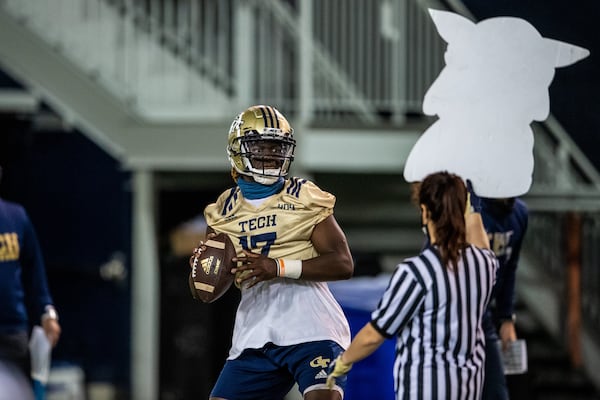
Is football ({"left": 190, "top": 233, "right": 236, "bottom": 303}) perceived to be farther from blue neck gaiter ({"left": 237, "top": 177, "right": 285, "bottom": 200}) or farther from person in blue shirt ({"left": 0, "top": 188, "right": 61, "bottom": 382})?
person in blue shirt ({"left": 0, "top": 188, "right": 61, "bottom": 382})

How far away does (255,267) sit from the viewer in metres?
5.04

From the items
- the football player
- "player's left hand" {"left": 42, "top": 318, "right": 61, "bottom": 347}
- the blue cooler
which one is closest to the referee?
the football player

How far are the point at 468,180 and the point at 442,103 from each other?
0.35m

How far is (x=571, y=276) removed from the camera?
1012 cm

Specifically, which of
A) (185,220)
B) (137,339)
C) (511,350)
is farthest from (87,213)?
(511,350)

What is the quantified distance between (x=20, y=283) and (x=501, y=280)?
2474 millimetres

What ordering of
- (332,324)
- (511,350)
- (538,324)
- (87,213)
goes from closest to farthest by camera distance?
(332,324) → (511,350) → (538,324) → (87,213)

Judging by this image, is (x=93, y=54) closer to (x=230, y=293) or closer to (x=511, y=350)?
(x=230, y=293)

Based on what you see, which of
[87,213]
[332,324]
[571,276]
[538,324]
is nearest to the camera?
[332,324]

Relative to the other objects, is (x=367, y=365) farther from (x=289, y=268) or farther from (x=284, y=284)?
(x=289, y=268)

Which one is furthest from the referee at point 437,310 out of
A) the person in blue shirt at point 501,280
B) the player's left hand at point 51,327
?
the player's left hand at point 51,327

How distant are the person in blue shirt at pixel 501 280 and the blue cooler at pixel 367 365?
157 cm

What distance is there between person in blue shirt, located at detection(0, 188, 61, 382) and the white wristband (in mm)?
1987

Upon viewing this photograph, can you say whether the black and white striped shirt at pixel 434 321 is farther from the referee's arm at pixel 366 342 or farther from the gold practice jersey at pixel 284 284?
the gold practice jersey at pixel 284 284
